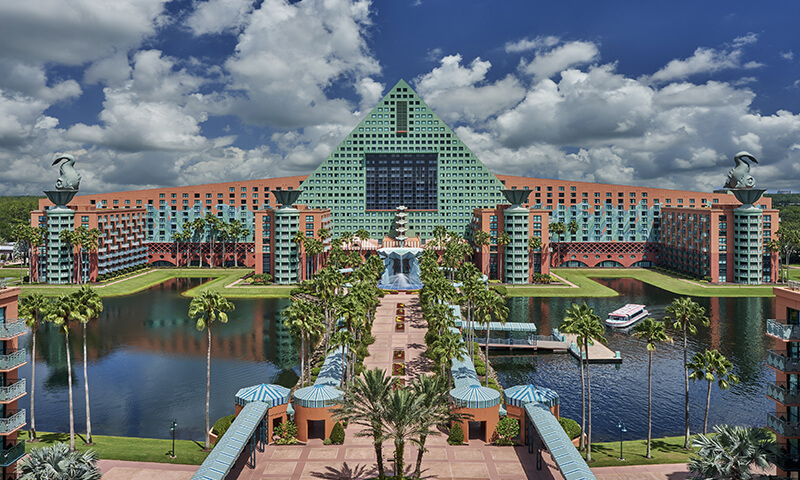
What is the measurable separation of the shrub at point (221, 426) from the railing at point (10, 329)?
58.8 ft

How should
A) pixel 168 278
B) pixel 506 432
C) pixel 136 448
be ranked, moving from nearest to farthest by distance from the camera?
1. pixel 136 448
2. pixel 506 432
3. pixel 168 278

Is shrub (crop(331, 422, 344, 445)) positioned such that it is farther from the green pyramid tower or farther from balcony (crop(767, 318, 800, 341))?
the green pyramid tower

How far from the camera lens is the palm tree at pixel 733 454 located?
34.5m

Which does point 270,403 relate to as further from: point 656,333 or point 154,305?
point 154,305

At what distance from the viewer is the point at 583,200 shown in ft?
591

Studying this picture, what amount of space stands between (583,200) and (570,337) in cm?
10422

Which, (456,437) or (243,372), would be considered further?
(243,372)

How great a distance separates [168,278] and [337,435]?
122m

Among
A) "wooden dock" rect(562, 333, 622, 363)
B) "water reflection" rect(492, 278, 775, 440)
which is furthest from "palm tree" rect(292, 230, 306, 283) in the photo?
"wooden dock" rect(562, 333, 622, 363)

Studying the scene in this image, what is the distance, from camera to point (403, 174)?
176m

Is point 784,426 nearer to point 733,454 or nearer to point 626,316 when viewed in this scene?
point 733,454

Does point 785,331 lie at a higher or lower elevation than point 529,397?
higher

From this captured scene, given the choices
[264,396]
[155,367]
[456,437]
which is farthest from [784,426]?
[155,367]

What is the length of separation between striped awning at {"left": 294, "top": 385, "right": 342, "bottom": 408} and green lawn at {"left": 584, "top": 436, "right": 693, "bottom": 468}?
74.2 feet
